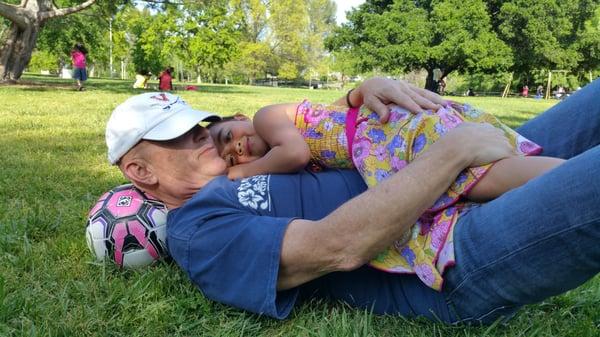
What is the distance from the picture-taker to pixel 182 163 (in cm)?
241

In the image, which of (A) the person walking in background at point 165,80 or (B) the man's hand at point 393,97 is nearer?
(B) the man's hand at point 393,97

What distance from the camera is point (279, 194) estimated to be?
225cm

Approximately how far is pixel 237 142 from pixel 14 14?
19736 mm

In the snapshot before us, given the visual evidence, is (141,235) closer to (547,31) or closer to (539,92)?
(547,31)

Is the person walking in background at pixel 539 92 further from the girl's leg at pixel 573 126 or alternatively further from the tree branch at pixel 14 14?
the girl's leg at pixel 573 126

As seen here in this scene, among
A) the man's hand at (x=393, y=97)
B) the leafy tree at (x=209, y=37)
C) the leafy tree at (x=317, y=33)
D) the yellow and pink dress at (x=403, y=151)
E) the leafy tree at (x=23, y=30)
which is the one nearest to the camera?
the yellow and pink dress at (x=403, y=151)

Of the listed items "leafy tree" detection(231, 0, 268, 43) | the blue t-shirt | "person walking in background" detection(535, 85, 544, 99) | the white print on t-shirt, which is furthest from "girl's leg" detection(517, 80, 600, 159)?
"leafy tree" detection(231, 0, 268, 43)

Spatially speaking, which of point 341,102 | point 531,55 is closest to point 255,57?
point 531,55

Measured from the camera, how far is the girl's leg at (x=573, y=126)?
2486 millimetres

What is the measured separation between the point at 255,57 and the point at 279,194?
6397 centimetres

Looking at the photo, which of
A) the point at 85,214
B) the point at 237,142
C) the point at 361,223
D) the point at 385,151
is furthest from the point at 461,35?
the point at 361,223

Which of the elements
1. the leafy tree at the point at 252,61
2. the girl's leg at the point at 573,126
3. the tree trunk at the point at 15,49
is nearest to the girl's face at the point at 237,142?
the girl's leg at the point at 573,126

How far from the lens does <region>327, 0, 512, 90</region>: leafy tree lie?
3697cm

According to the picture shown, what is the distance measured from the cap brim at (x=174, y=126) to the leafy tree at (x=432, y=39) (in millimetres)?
36259
